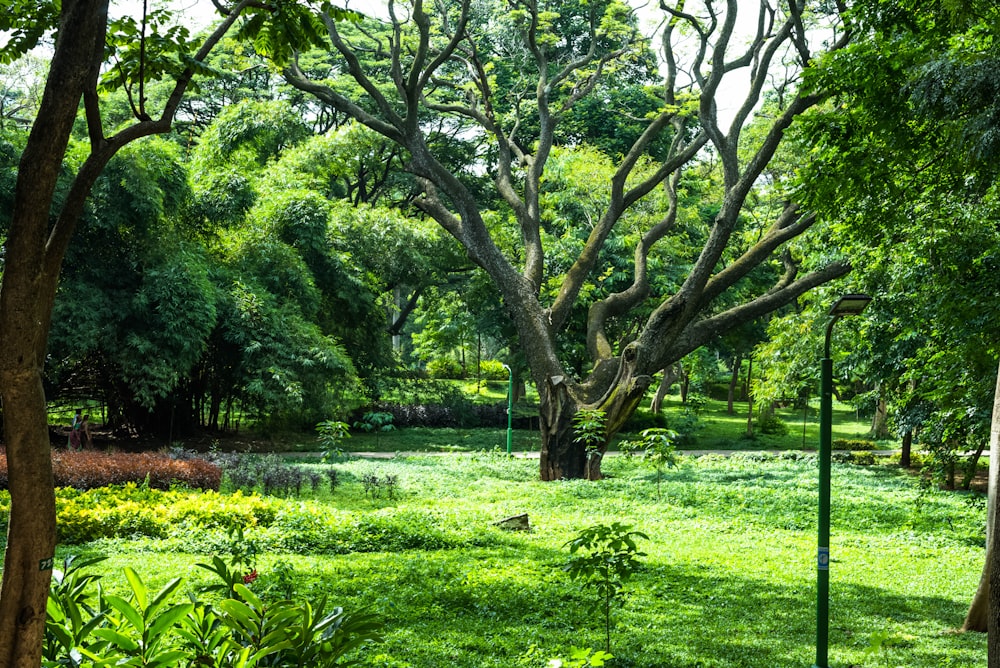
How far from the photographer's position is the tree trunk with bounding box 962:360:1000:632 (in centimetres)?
485

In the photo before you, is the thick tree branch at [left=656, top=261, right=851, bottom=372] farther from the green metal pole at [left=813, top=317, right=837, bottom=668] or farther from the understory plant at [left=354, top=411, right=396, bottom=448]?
the understory plant at [left=354, top=411, right=396, bottom=448]

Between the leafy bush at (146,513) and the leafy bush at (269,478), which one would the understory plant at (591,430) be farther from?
the leafy bush at (146,513)

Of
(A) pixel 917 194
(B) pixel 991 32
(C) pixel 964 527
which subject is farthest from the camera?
(C) pixel 964 527

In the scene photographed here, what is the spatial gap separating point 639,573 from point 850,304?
344cm

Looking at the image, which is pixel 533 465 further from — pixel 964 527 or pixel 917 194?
pixel 917 194

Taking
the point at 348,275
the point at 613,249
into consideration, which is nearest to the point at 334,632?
the point at 348,275

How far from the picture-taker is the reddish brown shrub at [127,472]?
1209 cm

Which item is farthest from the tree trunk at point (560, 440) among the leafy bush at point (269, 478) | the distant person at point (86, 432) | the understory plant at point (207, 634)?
the understory plant at point (207, 634)

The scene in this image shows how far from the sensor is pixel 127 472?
491 inches

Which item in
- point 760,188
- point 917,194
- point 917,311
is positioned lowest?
point 917,311

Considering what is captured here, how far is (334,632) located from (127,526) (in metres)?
7.67

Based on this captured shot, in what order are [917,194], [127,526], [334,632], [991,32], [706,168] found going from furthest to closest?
[706,168] < [127,526] < [917,194] < [991,32] < [334,632]

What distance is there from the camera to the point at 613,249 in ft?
82.0

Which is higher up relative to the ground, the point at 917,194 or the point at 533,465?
the point at 917,194
